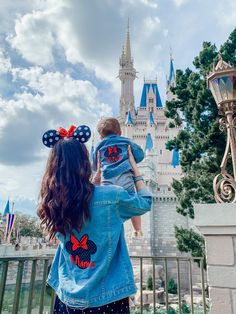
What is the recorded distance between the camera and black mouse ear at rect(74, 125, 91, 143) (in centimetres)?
150

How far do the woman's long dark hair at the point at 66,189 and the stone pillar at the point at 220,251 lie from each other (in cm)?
103

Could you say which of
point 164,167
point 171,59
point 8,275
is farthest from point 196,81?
point 171,59

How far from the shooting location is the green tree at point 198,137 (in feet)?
27.0

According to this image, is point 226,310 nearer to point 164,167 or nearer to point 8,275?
point 8,275

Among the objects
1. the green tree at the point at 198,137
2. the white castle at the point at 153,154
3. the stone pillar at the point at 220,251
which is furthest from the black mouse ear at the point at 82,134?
the white castle at the point at 153,154

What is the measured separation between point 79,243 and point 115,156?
1012 millimetres

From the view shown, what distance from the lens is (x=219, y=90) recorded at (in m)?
2.59

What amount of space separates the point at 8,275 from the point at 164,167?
29.1 meters

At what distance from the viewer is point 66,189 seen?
51.5 inches

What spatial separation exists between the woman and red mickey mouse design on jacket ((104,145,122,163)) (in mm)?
752

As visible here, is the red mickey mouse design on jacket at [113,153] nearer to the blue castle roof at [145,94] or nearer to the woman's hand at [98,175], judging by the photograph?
the woman's hand at [98,175]

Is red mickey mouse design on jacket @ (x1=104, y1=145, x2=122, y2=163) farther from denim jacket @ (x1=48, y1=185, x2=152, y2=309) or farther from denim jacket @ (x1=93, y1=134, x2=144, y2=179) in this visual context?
denim jacket @ (x1=48, y1=185, x2=152, y2=309)

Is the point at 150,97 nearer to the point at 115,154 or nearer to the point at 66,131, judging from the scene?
the point at 115,154

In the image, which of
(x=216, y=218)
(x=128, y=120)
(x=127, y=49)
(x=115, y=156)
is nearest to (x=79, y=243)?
(x=115, y=156)
